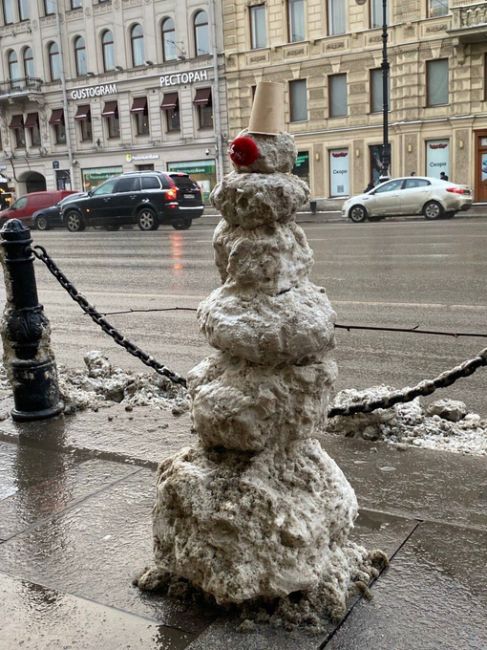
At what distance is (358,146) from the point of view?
3562cm

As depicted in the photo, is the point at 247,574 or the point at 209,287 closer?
the point at 247,574

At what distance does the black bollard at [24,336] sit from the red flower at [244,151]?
2578mm

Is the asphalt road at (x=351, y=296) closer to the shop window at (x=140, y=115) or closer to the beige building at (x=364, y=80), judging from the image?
the beige building at (x=364, y=80)

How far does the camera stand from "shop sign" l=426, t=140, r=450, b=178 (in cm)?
3344

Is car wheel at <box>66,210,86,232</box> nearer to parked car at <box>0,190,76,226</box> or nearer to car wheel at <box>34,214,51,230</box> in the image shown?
car wheel at <box>34,214,51,230</box>

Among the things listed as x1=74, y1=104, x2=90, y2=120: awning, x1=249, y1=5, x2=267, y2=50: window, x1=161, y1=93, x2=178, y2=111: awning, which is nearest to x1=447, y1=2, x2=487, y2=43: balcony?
x1=249, y1=5, x2=267, y2=50: window

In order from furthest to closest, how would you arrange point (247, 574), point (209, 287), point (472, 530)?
point (209, 287)
point (472, 530)
point (247, 574)

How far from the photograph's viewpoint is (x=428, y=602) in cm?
256

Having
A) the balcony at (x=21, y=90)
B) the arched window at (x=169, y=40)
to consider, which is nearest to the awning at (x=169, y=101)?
the arched window at (x=169, y=40)

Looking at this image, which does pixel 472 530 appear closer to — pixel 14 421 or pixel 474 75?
pixel 14 421

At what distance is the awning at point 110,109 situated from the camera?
43.7 m

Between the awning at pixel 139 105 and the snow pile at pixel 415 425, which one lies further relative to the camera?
the awning at pixel 139 105

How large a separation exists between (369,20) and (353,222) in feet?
46.2

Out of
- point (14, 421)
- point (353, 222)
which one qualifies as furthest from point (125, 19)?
point (14, 421)
